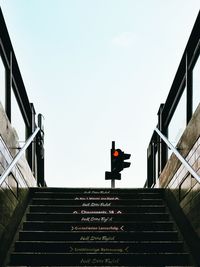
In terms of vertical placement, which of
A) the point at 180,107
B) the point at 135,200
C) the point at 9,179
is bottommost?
the point at 9,179

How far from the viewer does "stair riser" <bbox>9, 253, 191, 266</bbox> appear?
5559mm

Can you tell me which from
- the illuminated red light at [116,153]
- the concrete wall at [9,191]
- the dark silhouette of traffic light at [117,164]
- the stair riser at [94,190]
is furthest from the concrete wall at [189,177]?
the illuminated red light at [116,153]

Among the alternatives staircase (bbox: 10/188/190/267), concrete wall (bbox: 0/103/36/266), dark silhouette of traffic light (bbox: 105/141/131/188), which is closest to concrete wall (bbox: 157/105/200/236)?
staircase (bbox: 10/188/190/267)

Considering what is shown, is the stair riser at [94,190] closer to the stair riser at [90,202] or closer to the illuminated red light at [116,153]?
the stair riser at [90,202]

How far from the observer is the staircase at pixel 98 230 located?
221 inches

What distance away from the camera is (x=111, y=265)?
5.54 metres

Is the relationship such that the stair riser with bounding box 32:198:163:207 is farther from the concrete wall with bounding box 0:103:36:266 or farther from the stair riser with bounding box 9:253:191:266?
the stair riser with bounding box 9:253:191:266

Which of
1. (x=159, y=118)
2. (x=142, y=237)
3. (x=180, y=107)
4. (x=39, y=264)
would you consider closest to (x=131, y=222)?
(x=142, y=237)

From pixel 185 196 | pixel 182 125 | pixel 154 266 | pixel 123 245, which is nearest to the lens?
pixel 154 266

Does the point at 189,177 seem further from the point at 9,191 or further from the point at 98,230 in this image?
the point at 9,191

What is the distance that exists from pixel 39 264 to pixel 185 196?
202 centimetres

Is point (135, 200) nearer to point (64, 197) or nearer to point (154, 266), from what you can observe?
point (64, 197)

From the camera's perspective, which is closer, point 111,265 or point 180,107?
point 111,265

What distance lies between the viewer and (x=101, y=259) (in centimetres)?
562
